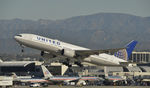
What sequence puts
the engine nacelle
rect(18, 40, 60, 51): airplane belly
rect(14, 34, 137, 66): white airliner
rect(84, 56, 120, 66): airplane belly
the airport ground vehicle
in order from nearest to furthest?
rect(18, 40, 60, 51): airplane belly, rect(14, 34, 137, 66): white airliner, the engine nacelle, the airport ground vehicle, rect(84, 56, 120, 66): airplane belly

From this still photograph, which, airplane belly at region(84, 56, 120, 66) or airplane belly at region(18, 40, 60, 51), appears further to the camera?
airplane belly at region(84, 56, 120, 66)

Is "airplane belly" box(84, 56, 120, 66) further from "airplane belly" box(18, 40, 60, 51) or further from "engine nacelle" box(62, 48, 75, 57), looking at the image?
"airplane belly" box(18, 40, 60, 51)

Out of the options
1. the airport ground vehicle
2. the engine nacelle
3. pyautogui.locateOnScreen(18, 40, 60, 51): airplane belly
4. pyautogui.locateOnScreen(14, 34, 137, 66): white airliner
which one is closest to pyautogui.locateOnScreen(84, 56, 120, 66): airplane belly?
pyautogui.locateOnScreen(14, 34, 137, 66): white airliner

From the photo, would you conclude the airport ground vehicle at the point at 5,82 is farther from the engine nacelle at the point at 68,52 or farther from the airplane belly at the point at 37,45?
the engine nacelle at the point at 68,52

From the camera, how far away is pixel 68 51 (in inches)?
4087

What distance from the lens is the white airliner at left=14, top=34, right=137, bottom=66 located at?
100375 mm

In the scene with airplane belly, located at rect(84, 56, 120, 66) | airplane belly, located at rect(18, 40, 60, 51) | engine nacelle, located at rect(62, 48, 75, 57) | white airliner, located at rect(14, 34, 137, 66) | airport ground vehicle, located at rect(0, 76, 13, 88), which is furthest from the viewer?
airplane belly, located at rect(84, 56, 120, 66)

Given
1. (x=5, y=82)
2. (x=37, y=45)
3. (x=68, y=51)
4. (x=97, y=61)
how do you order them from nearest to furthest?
(x=37, y=45) → (x=68, y=51) → (x=5, y=82) → (x=97, y=61)

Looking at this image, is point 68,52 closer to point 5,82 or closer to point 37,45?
point 37,45

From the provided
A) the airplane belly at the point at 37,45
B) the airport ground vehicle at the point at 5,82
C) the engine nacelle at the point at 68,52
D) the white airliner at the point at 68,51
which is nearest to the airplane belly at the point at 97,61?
the white airliner at the point at 68,51

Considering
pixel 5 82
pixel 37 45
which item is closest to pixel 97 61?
pixel 37 45

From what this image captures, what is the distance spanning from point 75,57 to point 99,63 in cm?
972

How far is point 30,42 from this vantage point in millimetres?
100000

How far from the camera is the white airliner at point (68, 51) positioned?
100 meters
